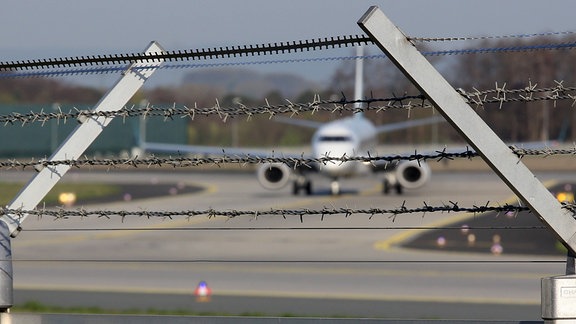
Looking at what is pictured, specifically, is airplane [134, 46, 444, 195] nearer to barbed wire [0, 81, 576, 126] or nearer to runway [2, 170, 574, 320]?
runway [2, 170, 574, 320]

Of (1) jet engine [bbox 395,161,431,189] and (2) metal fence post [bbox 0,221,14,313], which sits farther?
(1) jet engine [bbox 395,161,431,189]

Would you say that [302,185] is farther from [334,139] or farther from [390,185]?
[390,185]

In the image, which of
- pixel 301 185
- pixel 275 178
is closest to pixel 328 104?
pixel 275 178

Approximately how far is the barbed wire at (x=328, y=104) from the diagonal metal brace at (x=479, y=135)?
0.07 meters

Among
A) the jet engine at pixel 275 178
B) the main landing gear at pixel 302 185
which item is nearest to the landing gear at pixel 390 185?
the main landing gear at pixel 302 185

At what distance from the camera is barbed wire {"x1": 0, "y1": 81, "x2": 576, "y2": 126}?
3758mm

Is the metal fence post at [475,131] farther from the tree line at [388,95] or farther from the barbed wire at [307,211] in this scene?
the tree line at [388,95]

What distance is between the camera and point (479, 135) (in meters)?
3.62

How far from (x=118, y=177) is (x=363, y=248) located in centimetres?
3571

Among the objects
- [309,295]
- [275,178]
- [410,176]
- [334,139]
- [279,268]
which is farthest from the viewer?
[334,139]

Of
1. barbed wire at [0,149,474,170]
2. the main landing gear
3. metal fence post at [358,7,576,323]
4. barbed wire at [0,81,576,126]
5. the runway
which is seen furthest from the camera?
the main landing gear

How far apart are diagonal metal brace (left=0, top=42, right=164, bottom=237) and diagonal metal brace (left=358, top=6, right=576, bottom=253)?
123 centimetres

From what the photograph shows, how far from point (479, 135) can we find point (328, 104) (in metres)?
0.71

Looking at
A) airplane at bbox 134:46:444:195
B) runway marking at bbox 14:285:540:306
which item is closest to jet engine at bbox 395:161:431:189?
airplane at bbox 134:46:444:195
